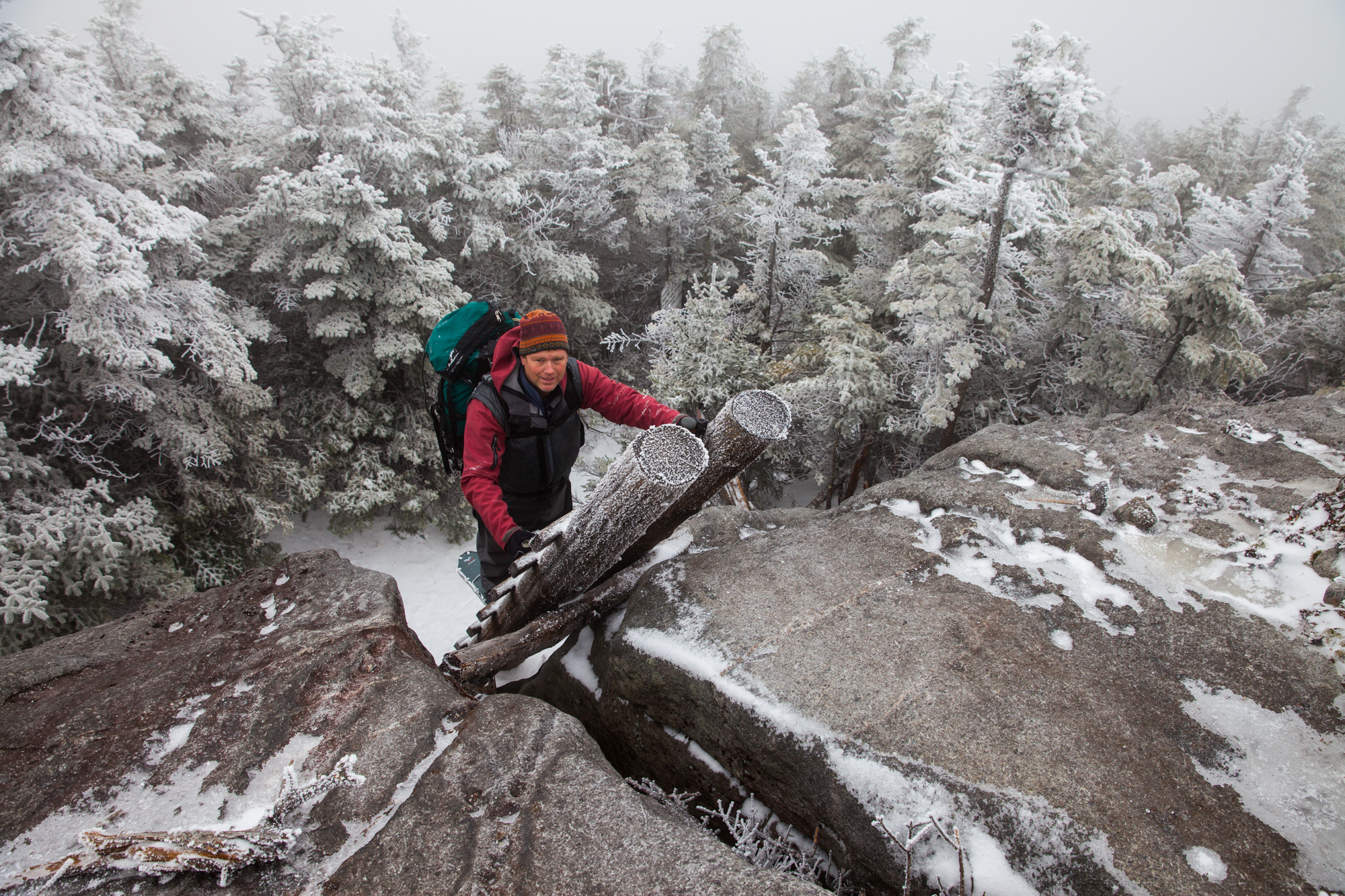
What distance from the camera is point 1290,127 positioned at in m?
27.2

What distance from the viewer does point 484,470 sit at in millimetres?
3900

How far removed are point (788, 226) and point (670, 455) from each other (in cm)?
1257

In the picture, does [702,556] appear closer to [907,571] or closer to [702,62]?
[907,571]

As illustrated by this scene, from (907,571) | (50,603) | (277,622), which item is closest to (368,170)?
(50,603)

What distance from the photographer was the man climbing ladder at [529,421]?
12.7ft

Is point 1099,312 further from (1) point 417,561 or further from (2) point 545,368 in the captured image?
(1) point 417,561

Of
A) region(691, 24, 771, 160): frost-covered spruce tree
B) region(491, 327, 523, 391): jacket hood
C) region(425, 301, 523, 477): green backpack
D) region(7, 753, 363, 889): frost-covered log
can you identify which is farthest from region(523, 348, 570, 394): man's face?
region(691, 24, 771, 160): frost-covered spruce tree

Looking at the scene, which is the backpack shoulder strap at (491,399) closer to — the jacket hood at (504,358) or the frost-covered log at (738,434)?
the jacket hood at (504,358)

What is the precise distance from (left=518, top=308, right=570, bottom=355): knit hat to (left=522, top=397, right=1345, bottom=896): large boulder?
72.4 inches

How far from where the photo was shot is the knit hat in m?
3.91

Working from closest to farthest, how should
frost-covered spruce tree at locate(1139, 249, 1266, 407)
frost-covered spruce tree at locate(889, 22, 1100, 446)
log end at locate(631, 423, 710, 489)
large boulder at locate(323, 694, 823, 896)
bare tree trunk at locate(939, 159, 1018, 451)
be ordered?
large boulder at locate(323, 694, 823, 896), log end at locate(631, 423, 710, 489), frost-covered spruce tree at locate(889, 22, 1100, 446), frost-covered spruce tree at locate(1139, 249, 1266, 407), bare tree trunk at locate(939, 159, 1018, 451)

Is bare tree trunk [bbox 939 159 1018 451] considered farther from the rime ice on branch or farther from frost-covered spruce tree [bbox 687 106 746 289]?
frost-covered spruce tree [bbox 687 106 746 289]

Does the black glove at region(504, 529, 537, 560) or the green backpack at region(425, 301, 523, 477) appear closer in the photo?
the black glove at region(504, 529, 537, 560)

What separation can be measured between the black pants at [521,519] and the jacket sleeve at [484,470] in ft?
2.52
